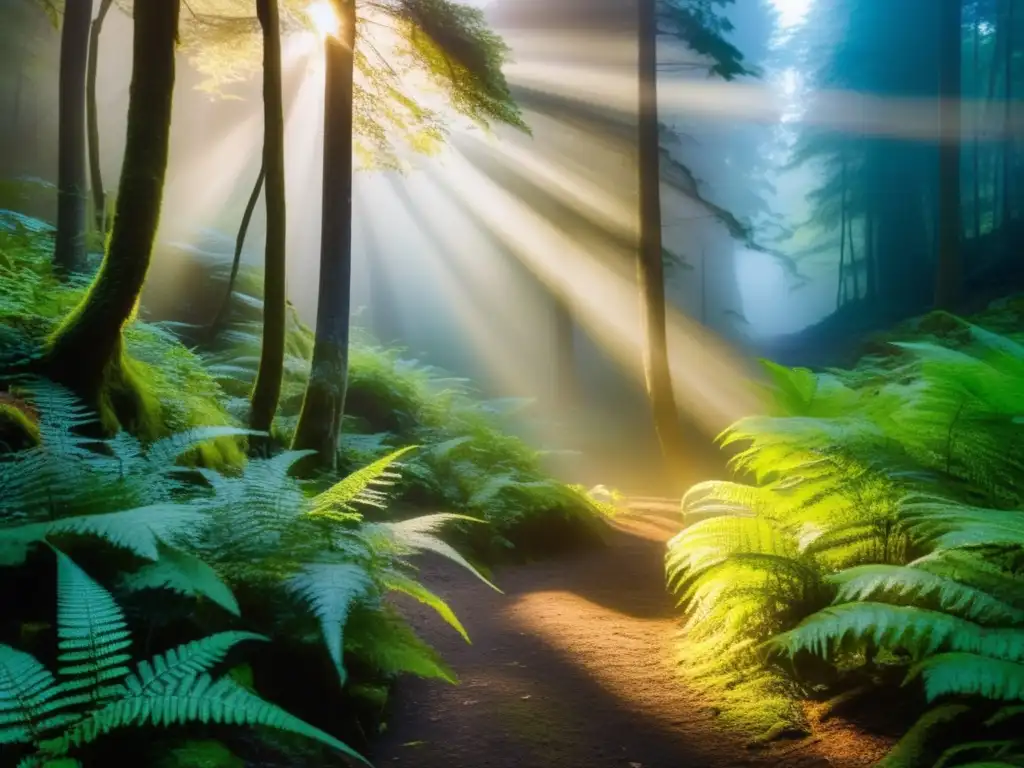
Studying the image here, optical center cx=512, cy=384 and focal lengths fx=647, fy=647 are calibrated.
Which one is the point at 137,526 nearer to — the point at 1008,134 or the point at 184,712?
the point at 184,712

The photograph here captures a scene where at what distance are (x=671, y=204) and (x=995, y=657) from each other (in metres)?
44.5

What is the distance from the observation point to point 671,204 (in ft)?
144

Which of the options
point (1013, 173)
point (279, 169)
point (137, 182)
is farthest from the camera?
point (1013, 173)

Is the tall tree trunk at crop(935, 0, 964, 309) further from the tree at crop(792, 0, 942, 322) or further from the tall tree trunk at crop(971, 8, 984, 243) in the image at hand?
the tree at crop(792, 0, 942, 322)

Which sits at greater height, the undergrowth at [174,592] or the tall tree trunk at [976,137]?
the tall tree trunk at [976,137]

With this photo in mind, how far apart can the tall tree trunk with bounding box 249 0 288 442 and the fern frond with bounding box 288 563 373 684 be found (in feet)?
11.4

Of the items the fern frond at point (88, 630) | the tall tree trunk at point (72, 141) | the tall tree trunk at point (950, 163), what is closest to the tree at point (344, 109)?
the tall tree trunk at point (72, 141)

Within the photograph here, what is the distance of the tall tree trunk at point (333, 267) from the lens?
666 cm

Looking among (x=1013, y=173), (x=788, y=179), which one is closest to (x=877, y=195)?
(x=1013, y=173)

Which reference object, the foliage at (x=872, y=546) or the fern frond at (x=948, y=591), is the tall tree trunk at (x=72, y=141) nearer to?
the foliage at (x=872, y=546)

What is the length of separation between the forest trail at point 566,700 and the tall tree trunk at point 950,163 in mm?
16209

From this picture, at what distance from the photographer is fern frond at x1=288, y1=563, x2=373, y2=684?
7.71 feet

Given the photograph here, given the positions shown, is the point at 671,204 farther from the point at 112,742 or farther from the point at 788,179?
the point at 788,179

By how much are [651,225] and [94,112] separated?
891 cm
